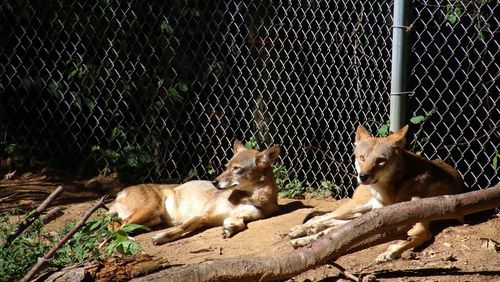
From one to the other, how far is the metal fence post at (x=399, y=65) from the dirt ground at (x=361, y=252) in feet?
3.64

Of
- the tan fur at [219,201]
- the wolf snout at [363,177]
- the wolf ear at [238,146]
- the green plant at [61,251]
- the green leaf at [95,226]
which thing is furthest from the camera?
the wolf ear at [238,146]

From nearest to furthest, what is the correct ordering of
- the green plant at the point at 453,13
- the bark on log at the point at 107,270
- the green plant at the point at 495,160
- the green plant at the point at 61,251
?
the bark on log at the point at 107,270, the green plant at the point at 61,251, the green plant at the point at 495,160, the green plant at the point at 453,13

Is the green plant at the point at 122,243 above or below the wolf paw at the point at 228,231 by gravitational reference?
above

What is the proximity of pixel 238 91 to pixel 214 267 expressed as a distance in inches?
155

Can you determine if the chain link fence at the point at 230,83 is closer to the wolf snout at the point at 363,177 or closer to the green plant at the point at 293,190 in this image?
the green plant at the point at 293,190

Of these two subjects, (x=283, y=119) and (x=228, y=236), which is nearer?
(x=228, y=236)

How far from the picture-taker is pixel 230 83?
7.80 metres

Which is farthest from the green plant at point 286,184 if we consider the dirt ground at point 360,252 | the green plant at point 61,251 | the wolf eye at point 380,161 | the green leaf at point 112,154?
the green plant at point 61,251

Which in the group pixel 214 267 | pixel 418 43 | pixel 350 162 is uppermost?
pixel 418 43

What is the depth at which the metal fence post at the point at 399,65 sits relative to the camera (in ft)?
20.9

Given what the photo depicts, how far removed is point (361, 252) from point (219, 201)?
1.97 meters

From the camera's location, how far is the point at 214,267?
4.06m

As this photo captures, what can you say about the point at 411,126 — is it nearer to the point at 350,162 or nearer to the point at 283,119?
the point at 350,162

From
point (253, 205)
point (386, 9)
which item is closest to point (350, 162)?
point (253, 205)
